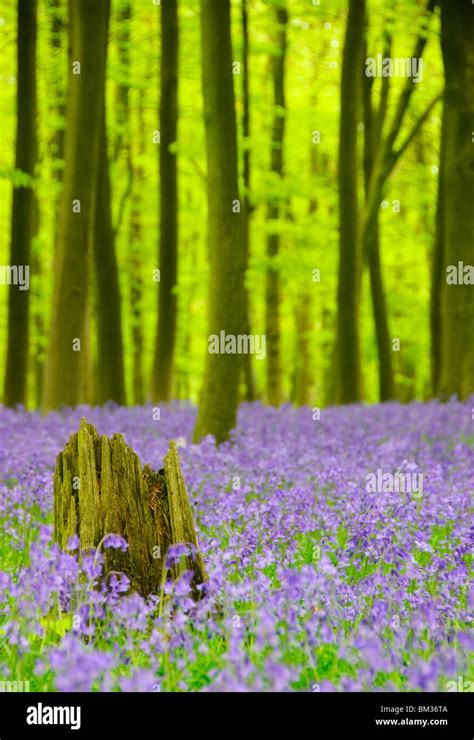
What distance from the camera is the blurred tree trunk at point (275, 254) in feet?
73.6

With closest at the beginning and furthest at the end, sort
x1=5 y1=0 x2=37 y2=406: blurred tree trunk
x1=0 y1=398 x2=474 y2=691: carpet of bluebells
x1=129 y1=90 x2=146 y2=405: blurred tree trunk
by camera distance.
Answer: x1=0 y1=398 x2=474 y2=691: carpet of bluebells
x1=5 y1=0 x2=37 y2=406: blurred tree trunk
x1=129 y1=90 x2=146 y2=405: blurred tree trunk

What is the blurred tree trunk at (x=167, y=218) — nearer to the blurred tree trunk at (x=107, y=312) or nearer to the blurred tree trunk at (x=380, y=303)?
the blurred tree trunk at (x=107, y=312)

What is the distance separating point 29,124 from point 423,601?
47.1 ft

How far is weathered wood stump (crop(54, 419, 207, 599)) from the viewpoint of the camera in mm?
4934

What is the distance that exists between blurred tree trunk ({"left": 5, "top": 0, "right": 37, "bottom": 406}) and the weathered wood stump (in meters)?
12.1

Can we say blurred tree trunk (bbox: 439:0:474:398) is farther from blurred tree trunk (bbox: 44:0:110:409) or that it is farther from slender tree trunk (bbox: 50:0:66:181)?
slender tree trunk (bbox: 50:0:66:181)

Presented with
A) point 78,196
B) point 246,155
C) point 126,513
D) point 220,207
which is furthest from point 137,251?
point 126,513

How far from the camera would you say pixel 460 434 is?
1121cm

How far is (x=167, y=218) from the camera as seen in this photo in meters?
18.5

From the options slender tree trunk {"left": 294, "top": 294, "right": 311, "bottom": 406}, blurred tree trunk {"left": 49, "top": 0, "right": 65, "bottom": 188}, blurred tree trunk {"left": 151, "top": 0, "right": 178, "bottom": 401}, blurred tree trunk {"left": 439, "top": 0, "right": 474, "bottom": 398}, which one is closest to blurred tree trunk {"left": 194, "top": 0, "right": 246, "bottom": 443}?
blurred tree trunk {"left": 439, "top": 0, "right": 474, "bottom": 398}

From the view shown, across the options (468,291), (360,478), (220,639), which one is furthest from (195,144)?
(220,639)

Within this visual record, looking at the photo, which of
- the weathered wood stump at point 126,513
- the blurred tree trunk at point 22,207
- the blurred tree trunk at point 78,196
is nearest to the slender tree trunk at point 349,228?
the blurred tree trunk at point 78,196

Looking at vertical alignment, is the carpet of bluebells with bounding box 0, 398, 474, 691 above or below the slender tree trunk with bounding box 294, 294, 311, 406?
below

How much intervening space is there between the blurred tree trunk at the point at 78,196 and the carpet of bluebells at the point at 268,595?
5.91 metres
